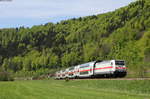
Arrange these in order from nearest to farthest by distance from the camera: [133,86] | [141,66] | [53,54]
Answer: [133,86]
[141,66]
[53,54]

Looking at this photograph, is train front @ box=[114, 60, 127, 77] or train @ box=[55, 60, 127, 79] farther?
train @ box=[55, 60, 127, 79]

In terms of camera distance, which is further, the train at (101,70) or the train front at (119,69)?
the train at (101,70)

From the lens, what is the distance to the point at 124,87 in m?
41.7

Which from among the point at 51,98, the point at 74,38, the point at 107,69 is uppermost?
the point at 74,38

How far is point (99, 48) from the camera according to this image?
136250 mm

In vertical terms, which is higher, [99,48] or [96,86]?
[99,48]

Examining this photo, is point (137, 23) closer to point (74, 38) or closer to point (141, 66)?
point (74, 38)

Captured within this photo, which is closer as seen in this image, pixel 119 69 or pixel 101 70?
pixel 119 69

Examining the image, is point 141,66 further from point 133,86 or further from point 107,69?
point 133,86

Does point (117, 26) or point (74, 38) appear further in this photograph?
point (74, 38)

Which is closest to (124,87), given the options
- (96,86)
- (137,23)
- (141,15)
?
(96,86)

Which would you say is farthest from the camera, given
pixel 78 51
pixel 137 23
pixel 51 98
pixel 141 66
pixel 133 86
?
pixel 78 51

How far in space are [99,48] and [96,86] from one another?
286 feet

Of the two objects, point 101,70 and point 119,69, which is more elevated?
point 101,70
